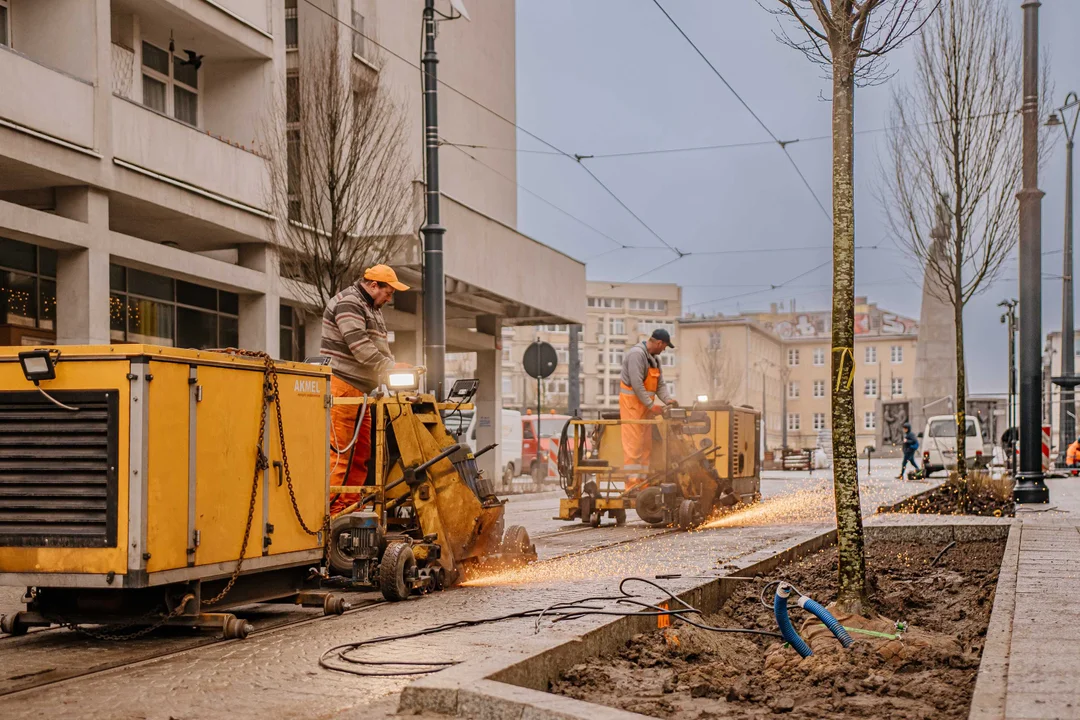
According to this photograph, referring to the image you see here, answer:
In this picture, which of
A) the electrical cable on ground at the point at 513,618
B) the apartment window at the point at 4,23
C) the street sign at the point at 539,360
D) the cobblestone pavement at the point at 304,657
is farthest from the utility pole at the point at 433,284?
the street sign at the point at 539,360

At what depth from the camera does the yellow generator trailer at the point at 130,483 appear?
7059 mm

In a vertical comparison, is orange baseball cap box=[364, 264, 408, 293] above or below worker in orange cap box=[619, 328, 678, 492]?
above

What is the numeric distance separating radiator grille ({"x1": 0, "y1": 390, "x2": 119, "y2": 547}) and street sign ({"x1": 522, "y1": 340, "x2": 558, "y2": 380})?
2011cm

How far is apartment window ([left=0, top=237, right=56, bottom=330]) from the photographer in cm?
1884

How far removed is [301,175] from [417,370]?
10458mm

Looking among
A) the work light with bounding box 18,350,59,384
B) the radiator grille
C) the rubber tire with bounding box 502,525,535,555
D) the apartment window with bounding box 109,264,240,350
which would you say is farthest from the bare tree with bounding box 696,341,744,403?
the work light with bounding box 18,350,59,384

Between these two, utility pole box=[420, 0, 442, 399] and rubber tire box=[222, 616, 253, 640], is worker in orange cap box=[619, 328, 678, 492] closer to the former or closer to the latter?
utility pole box=[420, 0, 442, 399]

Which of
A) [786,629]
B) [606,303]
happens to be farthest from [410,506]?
[606,303]

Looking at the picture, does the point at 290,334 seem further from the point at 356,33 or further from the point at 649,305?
the point at 649,305

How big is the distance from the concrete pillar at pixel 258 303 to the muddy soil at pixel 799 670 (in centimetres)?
1546

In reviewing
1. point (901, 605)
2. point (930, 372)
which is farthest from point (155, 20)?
point (930, 372)

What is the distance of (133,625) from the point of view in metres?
7.78

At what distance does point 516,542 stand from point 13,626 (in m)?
4.26

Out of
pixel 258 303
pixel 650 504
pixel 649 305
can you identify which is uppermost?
pixel 649 305
